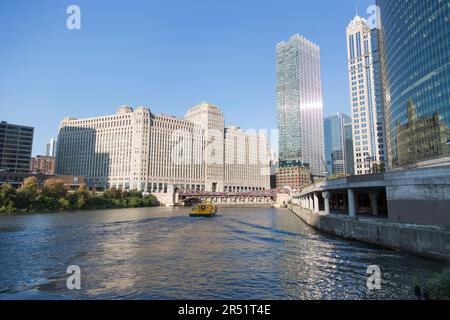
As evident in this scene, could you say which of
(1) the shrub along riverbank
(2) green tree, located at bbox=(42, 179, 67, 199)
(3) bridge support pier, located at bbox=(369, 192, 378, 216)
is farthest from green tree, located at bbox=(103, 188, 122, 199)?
(3) bridge support pier, located at bbox=(369, 192, 378, 216)

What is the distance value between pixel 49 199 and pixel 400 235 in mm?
110020

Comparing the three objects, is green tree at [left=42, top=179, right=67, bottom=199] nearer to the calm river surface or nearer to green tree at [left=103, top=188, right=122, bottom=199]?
green tree at [left=103, top=188, right=122, bottom=199]

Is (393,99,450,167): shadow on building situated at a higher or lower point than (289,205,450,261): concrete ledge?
higher

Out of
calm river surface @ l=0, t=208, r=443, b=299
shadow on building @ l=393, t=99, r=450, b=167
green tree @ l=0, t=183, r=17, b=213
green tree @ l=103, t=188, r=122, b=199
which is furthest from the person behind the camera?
green tree @ l=103, t=188, r=122, b=199

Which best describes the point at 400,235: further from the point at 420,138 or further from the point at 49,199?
the point at 49,199

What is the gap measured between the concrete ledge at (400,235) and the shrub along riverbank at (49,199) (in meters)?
92.2

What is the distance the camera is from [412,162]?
108062 mm

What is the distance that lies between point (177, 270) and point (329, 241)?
2531 centimetres

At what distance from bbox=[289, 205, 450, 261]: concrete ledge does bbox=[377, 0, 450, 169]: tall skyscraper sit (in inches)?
2332

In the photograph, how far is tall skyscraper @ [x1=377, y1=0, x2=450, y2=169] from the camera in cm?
8944

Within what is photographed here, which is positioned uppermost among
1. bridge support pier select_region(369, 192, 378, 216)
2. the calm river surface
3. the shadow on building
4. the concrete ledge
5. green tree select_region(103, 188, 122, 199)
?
the shadow on building

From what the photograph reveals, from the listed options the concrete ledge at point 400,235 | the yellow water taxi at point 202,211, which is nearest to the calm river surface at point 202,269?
the concrete ledge at point 400,235

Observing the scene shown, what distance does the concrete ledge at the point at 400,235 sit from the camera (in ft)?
93.8

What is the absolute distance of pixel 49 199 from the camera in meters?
110
